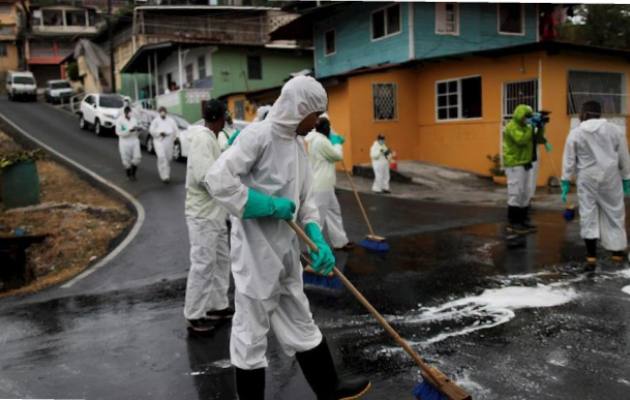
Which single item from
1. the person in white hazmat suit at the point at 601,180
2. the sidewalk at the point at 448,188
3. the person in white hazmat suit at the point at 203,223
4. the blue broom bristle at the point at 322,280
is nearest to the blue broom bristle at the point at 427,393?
the blue broom bristle at the point at 322,280

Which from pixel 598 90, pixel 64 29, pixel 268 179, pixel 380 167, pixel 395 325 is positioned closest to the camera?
pixel 268 179

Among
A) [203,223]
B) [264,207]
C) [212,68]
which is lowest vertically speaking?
[203,223]

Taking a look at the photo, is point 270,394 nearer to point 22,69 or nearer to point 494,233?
point 494,233

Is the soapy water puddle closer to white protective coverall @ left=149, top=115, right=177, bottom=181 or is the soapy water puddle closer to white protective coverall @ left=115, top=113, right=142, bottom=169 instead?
white protective coverall @ left=149, top=115, right=177, bottom=181

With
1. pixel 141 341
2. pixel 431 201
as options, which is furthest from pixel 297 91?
pixel 431 201

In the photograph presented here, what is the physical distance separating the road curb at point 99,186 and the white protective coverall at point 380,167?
626 cm

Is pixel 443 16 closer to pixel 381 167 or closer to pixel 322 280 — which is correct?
pixel 381 167

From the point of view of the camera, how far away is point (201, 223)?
5.04 metres

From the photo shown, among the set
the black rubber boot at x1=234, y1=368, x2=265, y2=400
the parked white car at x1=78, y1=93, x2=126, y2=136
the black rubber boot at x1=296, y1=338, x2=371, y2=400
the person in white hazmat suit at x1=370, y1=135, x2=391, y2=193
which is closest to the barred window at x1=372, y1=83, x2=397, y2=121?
the person in white hazmat suit at x1=370, y1=135, x2=391, y2=193

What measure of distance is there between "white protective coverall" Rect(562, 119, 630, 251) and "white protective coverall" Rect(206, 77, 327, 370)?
15.5 feet

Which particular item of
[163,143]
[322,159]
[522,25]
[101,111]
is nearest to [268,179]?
[322,159]

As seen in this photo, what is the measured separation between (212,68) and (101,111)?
6717mm

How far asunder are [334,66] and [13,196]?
15635 millimetres

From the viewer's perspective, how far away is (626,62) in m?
17.8
